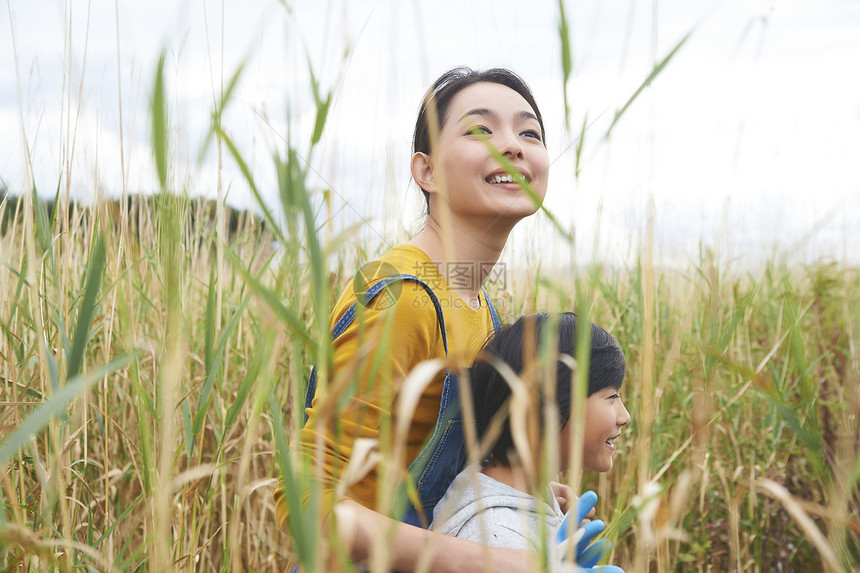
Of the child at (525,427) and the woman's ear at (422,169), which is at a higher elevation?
the woman's ear at (422,169)

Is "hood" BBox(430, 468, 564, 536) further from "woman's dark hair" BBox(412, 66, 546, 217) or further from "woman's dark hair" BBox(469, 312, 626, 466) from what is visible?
"woman's dark hair" BBox(412, 66, 546, 217)

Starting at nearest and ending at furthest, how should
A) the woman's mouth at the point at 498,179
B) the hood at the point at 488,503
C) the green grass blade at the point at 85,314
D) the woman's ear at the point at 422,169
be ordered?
the green grass blade at the point at 85,314
the hood at the point at 488,503
the woman's mouth at the point at 498,179
the woman's ear at the point at 422,169

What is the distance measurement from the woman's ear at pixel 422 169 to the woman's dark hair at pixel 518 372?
37 centimetres

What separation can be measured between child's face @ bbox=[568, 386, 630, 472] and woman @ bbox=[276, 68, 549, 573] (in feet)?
0.73

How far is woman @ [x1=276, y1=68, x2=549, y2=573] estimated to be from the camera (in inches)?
31.2

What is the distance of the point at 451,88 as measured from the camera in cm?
129

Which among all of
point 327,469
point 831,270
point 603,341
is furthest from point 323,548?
point 831,270

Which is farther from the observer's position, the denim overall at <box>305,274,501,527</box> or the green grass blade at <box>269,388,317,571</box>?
the denim overall at <box>305,274,501,527</box>

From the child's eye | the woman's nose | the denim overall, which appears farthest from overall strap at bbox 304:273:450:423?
the child's eye

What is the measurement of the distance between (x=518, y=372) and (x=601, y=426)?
0.16 meters

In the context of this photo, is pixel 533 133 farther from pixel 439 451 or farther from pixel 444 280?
pixel 439 451

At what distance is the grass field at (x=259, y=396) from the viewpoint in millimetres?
528

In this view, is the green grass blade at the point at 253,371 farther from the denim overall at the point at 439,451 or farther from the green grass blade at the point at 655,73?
the green grass blade at the point at 655,73

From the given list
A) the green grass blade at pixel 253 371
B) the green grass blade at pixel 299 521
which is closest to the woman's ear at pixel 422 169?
the green grass blade at pixel 253 371
